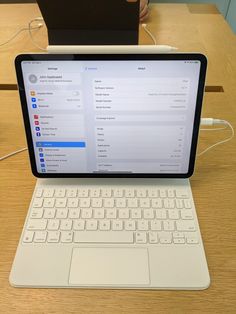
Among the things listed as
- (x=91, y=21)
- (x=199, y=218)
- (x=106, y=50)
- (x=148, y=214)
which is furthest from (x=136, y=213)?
(x=91, y=21)

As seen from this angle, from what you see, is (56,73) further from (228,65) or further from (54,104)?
(228,65)

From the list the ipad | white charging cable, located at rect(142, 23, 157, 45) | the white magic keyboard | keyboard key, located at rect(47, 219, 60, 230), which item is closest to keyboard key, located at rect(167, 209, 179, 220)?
the white magic keyboard

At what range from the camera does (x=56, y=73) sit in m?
0.60

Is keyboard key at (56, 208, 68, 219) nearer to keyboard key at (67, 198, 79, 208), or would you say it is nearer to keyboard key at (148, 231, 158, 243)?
keyboard key at (67, 198, 79, 208)

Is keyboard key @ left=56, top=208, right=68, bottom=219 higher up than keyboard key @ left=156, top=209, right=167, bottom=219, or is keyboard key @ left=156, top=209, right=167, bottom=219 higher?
keyboard key @ left=156, top=209, right=167, bottom=219

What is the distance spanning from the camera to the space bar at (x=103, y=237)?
607 mm

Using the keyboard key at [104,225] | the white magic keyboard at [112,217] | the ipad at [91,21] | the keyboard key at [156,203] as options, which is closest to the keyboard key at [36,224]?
the white magic keyboard at [112,217]

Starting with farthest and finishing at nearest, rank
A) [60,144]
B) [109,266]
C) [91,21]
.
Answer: [91,21] → [60,144] → [109,266]

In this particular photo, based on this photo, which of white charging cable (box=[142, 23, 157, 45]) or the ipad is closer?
the ipad

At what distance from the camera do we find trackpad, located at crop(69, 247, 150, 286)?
1.81ft

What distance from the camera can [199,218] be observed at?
0.66 metres

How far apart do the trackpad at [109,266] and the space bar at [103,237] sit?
0.05 feet

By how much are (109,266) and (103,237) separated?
58mm

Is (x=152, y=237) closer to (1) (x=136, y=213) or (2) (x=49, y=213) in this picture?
(1) (x=136, y=213)
